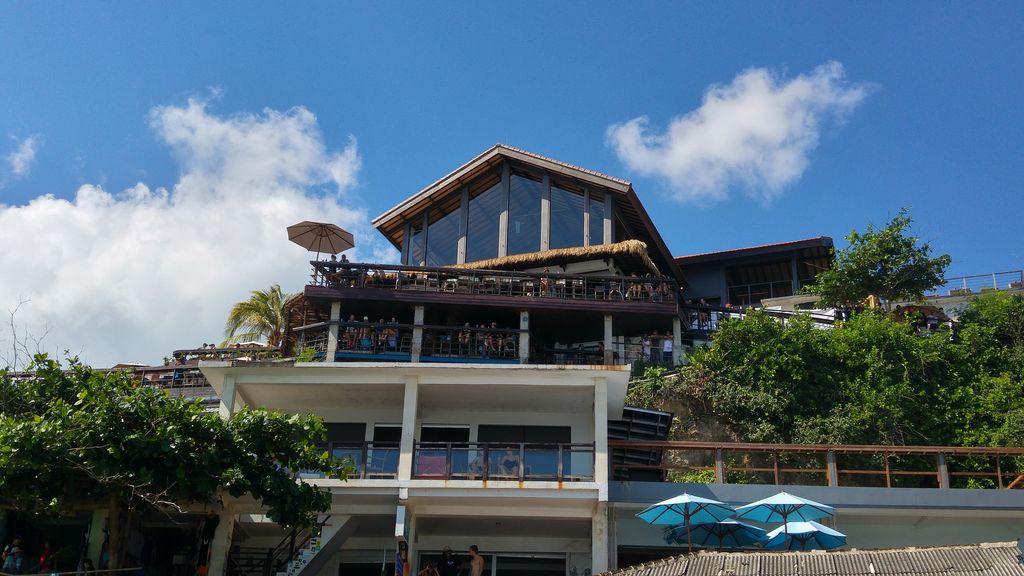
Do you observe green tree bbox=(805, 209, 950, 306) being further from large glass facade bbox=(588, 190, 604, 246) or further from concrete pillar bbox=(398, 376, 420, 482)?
concrete pillar bbox=(398, 376, 420, 482)

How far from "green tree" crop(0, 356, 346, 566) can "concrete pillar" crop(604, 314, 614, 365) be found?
11.1 metres

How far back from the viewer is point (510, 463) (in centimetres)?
1953

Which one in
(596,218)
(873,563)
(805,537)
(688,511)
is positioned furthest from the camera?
(596,218)

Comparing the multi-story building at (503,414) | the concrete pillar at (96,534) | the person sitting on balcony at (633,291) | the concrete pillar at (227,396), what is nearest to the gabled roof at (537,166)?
the multi-story building at (503,414)

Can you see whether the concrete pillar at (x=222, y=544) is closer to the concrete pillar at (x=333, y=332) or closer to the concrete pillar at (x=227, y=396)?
the concrete pillar at (x=227, y=396)

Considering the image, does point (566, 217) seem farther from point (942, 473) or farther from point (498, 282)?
point (942, 473)

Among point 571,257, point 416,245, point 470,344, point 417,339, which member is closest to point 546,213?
point 571,257

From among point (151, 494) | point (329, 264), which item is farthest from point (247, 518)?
point (329, 264)

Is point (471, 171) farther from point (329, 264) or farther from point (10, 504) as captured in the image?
point (10, 504)

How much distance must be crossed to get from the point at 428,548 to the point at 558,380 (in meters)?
4.82

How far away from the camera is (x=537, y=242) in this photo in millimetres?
31078

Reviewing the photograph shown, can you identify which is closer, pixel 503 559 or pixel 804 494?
pixel 804 494

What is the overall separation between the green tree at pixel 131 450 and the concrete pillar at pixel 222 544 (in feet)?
5.19

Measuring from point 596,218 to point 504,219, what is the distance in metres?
3.01
